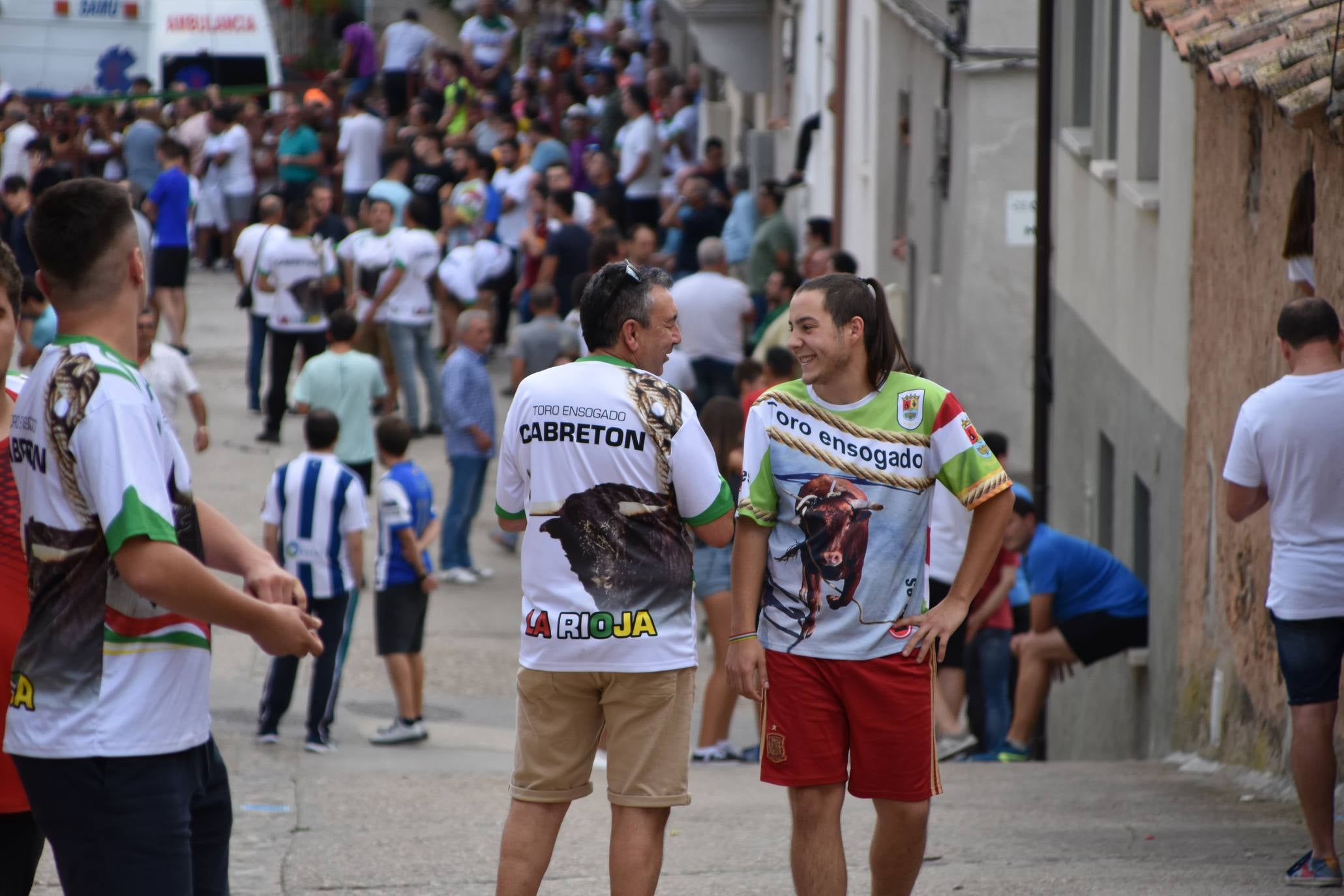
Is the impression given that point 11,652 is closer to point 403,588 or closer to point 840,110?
point 403,588

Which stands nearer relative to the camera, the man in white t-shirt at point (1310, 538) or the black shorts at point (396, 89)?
the man in white t-shirt at point (1310, 538)

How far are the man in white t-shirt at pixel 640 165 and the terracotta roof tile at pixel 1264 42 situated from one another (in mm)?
15453

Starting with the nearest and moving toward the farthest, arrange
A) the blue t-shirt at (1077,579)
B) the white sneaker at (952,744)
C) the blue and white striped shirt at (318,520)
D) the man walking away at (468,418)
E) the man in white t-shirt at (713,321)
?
the blue and white striped shirt at (318,520) < the blue t-shirt at (1077,579) < the white sneaker at (952,744) < the man walking away at (468,418) < the man in white t-shirt at (713,321)

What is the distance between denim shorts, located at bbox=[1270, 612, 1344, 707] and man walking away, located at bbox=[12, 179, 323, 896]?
352 cm

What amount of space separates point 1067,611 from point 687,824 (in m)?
3.93

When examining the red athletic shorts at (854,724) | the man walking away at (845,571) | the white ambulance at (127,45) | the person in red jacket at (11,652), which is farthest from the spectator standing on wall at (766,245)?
the person in red jacket at (11,652)

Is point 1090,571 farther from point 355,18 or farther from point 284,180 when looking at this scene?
point 355,18

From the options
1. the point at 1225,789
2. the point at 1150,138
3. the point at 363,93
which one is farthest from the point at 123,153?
the point at 1225,789

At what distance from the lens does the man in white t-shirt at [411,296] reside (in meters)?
16.9

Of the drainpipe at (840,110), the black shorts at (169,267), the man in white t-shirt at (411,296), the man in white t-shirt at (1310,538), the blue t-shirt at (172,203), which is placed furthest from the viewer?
the drainpipe at (840,110)

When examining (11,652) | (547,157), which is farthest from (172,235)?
(11,652)

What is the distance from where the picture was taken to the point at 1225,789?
7.98 meters

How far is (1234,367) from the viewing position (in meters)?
8.62

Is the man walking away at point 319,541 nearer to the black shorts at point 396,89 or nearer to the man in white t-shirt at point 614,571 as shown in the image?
the man in white t-shirt at point 614,571
